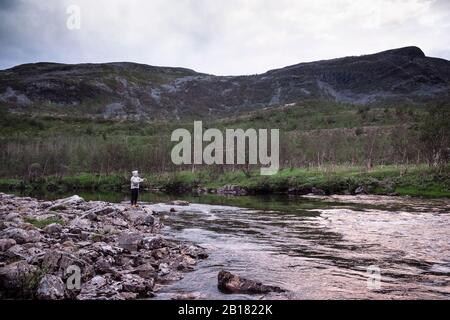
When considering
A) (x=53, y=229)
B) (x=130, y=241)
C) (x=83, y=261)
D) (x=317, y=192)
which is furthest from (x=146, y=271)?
(x=317, y=192)

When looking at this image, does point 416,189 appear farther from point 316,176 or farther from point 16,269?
point 16,269

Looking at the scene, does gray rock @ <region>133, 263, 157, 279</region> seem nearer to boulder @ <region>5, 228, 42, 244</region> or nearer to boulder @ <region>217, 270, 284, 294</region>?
boulder @ <region>217, 270, 284, 294</region>

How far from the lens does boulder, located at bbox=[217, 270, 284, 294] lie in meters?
11.8

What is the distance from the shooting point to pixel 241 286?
12.0 m

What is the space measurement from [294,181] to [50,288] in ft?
178

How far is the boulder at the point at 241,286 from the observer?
11.8m

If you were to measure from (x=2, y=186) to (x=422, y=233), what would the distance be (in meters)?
82.0

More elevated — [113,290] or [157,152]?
[157,152]

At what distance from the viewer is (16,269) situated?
10406 millimetres

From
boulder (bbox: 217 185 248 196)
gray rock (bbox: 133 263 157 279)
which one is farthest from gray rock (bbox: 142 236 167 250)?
boulder (bbox: 217 185 248 196)

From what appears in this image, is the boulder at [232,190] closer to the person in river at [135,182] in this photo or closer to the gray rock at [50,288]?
the person in river at [135,182]

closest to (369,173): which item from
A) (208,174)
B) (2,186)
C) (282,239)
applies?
(208,174)
